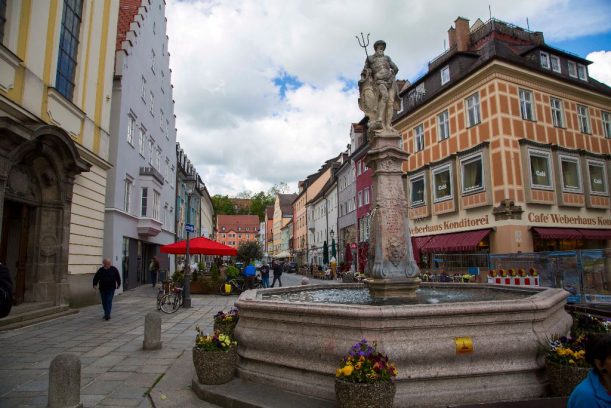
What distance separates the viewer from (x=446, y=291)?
9820 mm

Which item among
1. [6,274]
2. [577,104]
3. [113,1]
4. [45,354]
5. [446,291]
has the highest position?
[113,1]

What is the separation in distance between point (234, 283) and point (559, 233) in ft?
52.9

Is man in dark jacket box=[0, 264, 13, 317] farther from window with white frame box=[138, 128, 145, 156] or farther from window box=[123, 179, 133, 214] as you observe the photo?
window with white frame box=[138, 128, 145, 156]

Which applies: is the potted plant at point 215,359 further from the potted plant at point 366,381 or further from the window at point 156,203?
the window at point 156,203

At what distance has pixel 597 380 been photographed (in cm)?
245

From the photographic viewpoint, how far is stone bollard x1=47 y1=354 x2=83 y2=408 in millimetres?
4715

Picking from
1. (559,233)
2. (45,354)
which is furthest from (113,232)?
(559,233)

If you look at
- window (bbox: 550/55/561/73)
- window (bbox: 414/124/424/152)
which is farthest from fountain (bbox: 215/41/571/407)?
window (bbox: 550/55/561/73)

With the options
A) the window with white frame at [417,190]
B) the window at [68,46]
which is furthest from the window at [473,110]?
the window at [68,46]

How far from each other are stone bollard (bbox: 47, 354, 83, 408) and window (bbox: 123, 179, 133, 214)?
18.1m

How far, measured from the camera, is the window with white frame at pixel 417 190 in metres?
26.4

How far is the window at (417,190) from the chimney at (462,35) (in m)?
9.01

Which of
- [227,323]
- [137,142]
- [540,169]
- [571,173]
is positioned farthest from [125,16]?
[571,173]

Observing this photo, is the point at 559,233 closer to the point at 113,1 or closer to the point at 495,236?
the point at 495,236
